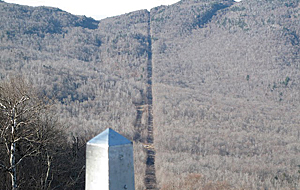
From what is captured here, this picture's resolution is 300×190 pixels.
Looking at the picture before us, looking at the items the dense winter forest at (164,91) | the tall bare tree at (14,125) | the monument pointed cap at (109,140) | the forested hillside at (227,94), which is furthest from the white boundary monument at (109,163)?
the forested hillside at (227,94)

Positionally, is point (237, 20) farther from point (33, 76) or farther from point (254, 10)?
point (33, 76)

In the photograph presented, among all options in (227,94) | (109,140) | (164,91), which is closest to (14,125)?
(109,140)

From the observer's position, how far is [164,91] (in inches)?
2425

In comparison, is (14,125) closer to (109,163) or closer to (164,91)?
(109,163)

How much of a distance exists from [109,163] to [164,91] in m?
58.3

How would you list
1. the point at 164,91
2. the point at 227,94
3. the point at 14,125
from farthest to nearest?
the point at 227,94
the point at 164,91
the point at 14,125

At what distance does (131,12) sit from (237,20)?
39761mm

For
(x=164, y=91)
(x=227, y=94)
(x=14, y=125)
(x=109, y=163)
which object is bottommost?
(x=227, y=94)

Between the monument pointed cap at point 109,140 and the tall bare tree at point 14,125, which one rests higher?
the monument pointed cap at point 109,140

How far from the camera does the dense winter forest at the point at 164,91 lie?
59.2ft

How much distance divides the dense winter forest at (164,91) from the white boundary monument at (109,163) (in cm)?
588

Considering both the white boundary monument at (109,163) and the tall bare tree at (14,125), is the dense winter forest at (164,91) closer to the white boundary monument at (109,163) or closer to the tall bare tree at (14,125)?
the tall bare tree at (14,125)

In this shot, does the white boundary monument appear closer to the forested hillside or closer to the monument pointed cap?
the monument pointed cap

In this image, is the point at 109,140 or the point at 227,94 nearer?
the point at 109,140
